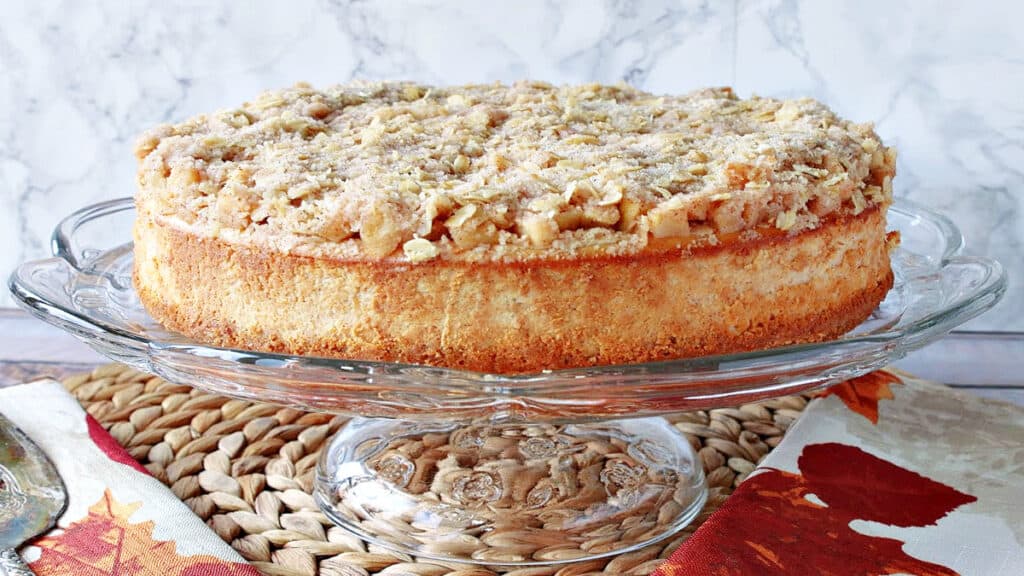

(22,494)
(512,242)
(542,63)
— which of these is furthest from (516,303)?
(542,63)

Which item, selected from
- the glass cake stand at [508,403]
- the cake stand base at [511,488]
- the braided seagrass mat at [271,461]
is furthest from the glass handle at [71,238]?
the cake stand base at [511,488]

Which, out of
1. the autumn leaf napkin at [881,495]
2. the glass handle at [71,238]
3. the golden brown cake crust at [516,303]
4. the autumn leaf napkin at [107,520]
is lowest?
the autumn leaf napkin at [107,520]

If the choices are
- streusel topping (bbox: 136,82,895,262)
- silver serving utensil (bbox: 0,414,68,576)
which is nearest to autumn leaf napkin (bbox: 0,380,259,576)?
silver serving utensil (bbox: 0,414,68,576)

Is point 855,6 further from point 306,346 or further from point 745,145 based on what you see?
point 306,346

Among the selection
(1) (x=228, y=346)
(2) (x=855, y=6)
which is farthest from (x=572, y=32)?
(1) (x=228, y=346)

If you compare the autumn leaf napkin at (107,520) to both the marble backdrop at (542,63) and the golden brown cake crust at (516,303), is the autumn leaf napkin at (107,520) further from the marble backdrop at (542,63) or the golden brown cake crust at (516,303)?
the marble backdrop at (542,63)
